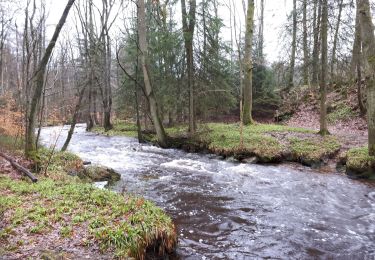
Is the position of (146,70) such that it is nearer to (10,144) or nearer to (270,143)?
(270,143)

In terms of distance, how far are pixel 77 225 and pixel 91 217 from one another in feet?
0.97

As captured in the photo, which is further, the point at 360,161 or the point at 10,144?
the point at 10,144

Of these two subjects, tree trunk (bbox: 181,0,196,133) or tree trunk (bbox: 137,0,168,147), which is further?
tree trunk (bbox: 137,0,168,147)

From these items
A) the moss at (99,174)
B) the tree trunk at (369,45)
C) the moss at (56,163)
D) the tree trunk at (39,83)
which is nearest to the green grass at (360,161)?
the tree trunk at (369,45)

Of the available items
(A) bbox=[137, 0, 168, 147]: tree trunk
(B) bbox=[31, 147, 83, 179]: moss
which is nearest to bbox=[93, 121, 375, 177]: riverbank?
(A) bbox=[137, 0, 168, 147]: tree trunk

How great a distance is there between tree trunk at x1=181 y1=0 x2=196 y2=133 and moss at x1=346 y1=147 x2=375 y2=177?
7.94 meters

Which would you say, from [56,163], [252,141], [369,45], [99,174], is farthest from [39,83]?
[369,45]

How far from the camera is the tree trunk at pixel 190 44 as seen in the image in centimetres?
1609

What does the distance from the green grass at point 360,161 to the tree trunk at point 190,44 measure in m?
7.90

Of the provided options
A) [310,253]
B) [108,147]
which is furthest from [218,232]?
[108,147]

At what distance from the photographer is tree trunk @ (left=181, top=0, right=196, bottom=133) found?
16.1 m

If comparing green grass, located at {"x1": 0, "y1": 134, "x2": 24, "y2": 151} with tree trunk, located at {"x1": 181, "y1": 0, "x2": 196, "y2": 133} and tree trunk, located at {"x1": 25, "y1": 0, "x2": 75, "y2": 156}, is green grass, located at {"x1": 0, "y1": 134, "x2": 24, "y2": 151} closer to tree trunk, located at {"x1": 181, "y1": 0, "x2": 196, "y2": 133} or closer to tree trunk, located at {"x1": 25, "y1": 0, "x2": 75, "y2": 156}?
tree trunk, located at {"x1": 25, "y1": 0, "x2": 75, "y2": 156}

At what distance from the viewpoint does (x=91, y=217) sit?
5355 millimetres

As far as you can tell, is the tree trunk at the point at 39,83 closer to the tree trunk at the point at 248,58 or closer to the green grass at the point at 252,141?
the green grass at the point at 252,141
